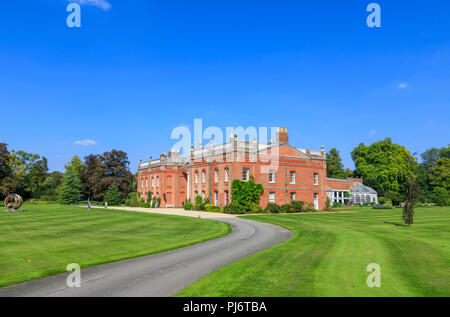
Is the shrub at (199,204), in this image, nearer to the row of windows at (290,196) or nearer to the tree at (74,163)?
the row of windows at (290,196)

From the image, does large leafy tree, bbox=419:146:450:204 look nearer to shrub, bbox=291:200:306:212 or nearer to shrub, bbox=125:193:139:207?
shrub, bbox=291:200:306:212

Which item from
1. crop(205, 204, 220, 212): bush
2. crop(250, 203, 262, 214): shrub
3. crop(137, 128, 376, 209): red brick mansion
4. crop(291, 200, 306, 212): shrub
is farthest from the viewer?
crop(291, 200, 306, 212): shrub

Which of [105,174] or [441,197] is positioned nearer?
[441,197]

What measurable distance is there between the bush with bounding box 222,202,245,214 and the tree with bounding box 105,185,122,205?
39.2m

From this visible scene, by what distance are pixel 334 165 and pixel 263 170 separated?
57.9m

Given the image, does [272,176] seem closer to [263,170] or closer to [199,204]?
[263,170]

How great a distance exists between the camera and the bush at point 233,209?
1588 inches

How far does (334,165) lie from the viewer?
96.5 m

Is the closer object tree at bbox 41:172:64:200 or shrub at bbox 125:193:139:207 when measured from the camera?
shrub at bbox 125:193:139:207

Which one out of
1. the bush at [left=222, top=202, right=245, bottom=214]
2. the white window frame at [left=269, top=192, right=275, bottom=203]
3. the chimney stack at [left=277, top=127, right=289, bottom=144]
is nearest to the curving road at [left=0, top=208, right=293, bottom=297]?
the bush at [left=222, top=202, right=245, bottom=214]

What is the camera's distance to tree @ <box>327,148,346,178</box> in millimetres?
94525

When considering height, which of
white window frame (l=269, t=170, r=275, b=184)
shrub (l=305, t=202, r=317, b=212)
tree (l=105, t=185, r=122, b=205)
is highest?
white window frame (l=269, t=170, r=275, b=184)

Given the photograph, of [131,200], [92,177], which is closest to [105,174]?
[92,177]
